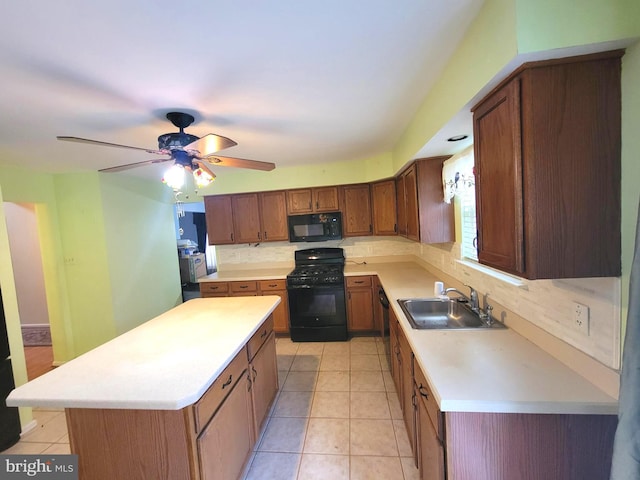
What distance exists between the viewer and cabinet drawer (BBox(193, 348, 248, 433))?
1.22 metres

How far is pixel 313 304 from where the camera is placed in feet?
11.4

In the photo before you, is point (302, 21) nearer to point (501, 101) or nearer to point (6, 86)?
point (501, 101)

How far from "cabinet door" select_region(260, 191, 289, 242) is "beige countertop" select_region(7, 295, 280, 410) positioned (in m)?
1.99

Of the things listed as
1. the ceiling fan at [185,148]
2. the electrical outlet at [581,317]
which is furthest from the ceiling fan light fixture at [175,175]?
the electrical outlet at [581,317]

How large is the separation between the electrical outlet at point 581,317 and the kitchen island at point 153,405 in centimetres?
156

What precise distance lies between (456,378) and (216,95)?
1.92m

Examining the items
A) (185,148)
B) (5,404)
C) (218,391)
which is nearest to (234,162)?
(185,148)

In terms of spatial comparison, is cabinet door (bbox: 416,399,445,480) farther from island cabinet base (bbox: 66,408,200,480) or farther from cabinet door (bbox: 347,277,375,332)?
cabinet door (bbox: 347,277,375,332)

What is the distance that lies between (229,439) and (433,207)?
7.50ft

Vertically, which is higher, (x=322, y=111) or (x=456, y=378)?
(x=322, y=111)

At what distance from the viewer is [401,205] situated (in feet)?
10.6

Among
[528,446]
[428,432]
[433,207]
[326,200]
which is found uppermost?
[326,200]

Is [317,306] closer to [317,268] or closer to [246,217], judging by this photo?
[317,268]

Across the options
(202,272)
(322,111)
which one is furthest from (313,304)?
(202,272)
